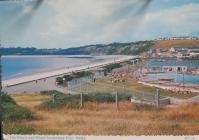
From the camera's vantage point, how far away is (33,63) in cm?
526

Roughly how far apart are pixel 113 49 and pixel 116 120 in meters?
0.65

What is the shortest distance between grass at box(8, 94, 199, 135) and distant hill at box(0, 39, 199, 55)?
44 centimetres

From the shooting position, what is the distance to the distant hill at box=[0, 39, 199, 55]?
4.88 meters

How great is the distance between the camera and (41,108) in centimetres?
517

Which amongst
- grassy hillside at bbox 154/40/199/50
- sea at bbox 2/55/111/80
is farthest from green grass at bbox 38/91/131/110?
grassy hillside at bbox 154/40/199/50

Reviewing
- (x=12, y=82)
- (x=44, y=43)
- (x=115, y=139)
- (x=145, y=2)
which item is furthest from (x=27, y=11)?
(x=115, y=139)

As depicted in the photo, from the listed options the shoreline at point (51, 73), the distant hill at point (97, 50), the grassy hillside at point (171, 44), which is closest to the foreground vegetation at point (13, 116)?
the shoreline at point (51, 73)

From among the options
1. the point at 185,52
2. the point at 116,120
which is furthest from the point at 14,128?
the point at 185,52

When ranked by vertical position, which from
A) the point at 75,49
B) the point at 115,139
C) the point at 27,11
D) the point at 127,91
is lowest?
the point at 115,139

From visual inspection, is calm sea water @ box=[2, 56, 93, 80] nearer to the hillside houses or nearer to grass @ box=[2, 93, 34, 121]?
grass @ box=[2, 93, 34, 121]

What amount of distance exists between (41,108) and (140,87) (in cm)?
98

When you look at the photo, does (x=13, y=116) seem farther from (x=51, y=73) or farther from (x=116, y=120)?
(x=116, y=120)

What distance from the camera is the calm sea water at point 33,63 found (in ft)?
16.8

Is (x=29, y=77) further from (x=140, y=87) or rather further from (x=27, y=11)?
(x=140, y=87)
